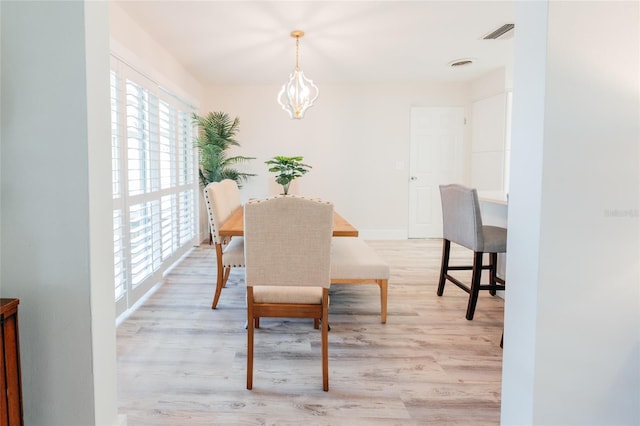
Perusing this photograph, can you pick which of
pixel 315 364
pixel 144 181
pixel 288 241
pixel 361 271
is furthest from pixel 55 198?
pixel 144 181

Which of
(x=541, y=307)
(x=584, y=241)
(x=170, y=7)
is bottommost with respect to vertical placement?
(x=541, y=307)

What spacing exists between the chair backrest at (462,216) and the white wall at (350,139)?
9.31 feet

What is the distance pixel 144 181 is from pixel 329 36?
6.96 feet

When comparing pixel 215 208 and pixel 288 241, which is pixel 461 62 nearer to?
pixel 215 208

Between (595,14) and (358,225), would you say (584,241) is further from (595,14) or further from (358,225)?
(358,225)

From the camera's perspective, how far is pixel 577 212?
1.19m

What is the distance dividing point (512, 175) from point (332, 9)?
7.71 feet

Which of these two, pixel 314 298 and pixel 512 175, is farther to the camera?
pixel 314 298

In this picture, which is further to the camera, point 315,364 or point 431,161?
point 431,161

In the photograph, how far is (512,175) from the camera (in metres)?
1.30

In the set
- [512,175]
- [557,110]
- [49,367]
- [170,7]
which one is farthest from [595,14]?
[170,7]

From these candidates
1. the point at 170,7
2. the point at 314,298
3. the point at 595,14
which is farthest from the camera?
the point at 170,7

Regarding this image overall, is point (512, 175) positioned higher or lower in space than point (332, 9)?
lower

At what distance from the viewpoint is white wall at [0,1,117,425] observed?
3.91 ft
